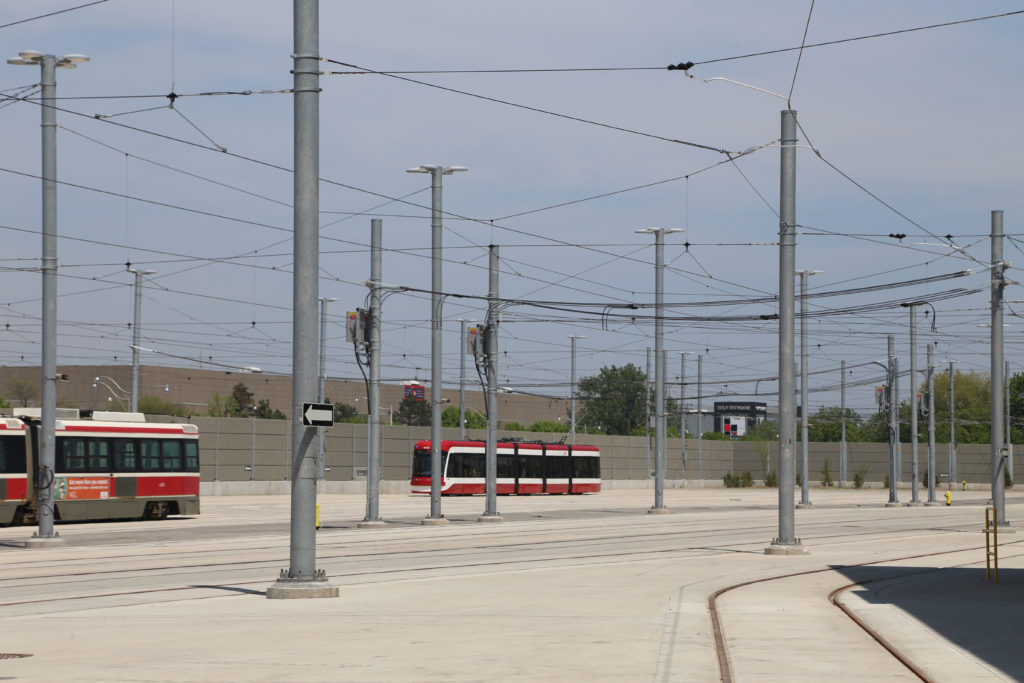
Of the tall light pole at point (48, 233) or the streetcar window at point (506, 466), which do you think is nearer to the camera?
the tall light pole at point (48, 233)

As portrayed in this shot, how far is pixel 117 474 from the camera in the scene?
3747 centimetres

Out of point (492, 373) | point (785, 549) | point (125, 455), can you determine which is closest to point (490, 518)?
point (492, 373)

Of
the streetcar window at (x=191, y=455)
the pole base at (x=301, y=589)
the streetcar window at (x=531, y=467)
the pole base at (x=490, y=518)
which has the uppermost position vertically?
the streetcar window at (x=191, y=455)

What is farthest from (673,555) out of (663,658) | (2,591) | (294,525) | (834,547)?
(663,658)

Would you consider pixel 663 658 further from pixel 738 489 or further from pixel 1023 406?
pixel 1023 406

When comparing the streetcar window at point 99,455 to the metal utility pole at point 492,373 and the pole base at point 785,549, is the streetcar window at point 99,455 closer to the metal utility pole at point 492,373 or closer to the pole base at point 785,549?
the metal utility pole at point 492,373

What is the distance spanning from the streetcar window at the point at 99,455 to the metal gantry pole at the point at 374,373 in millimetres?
7421

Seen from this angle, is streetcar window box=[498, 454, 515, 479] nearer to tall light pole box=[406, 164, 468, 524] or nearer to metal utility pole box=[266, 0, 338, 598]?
tall light pole box=[406, 164, 468, 524]

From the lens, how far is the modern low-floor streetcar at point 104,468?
34.7 m

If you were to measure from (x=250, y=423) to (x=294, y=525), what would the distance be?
146 feet

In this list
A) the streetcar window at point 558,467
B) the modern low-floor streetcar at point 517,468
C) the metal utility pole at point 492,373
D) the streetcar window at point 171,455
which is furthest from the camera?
the streetcar window at point 558,467

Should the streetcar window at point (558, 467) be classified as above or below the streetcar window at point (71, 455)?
below

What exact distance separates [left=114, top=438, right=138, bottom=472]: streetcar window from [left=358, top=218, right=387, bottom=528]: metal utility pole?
6.96 m

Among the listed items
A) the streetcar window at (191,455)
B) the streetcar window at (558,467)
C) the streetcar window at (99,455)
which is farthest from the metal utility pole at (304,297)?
the streetcar window at (558,467)
